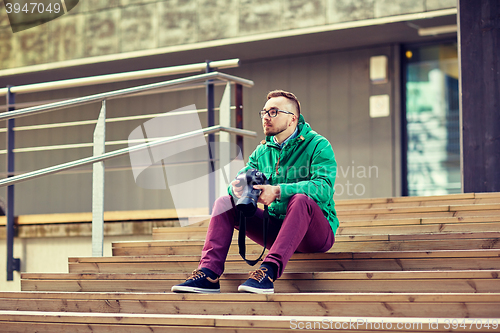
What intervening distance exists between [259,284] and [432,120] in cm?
517

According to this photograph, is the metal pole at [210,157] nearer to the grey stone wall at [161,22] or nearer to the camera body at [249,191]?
the camera body at [249,191]

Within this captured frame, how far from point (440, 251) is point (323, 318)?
0.82m

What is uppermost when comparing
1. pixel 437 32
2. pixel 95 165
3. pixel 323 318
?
pixel 437 32

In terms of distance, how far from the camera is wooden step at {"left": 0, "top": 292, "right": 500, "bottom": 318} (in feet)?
8.33

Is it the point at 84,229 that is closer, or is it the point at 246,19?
the point at 84,229

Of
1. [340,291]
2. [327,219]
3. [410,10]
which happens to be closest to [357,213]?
[327,219]

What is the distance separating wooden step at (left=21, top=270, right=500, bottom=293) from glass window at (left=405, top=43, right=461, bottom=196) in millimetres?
4606

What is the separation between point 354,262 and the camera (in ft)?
10.4

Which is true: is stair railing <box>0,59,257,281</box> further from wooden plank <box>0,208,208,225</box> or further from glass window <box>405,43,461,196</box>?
glass window <box>405,43,461,196</box>

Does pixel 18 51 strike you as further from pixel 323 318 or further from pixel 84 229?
pixel 323 318

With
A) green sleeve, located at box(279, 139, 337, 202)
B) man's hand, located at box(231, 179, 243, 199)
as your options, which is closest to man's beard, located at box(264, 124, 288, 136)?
green sleeve, located at box(279, 139, 337, 202)

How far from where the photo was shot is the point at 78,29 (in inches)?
324

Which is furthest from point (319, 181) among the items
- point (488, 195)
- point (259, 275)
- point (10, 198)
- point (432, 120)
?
point (432, 120)

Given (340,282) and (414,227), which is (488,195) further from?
(340,282)
